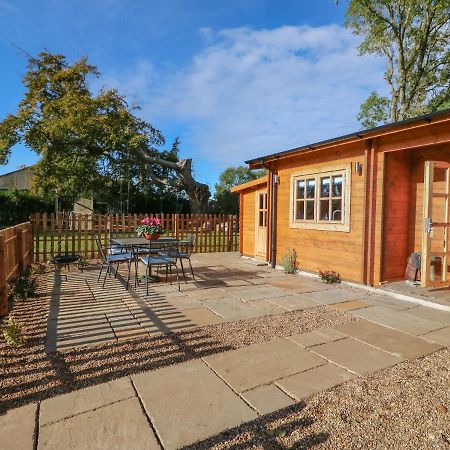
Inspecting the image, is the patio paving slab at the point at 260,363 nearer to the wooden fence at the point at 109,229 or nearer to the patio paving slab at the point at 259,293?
the patio paving slab at the point at 259,293

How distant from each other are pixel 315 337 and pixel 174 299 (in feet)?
7.50

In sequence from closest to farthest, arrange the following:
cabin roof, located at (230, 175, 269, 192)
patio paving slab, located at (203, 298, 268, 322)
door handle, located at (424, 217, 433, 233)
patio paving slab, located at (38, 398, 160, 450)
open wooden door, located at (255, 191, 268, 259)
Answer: patio paving slab, located at (38, 398, 160, 450)
patio paving slab, located at (203, 298, 268, 322)
door handle, located at (424, 217, 433, 233)
cabin roof, located at (230, 175, 269, 192)
open wooden door, located at (255, 191, 268, 259)

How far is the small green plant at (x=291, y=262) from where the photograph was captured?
23.9 feet

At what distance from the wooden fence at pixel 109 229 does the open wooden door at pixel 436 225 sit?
6.67 metres

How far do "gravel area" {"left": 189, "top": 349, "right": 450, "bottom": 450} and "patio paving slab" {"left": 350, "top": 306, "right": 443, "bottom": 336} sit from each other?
48.2 inches

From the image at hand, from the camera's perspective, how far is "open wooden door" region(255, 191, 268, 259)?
902cm

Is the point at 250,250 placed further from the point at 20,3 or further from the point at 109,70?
the point at 109,70

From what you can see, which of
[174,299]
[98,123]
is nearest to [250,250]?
[174,299]

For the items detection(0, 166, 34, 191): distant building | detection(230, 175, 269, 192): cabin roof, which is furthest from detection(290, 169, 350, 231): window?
detection(0, 166, 34, 191): distant building

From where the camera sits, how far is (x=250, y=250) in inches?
389

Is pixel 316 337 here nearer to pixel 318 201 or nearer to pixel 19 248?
pixel 318 201

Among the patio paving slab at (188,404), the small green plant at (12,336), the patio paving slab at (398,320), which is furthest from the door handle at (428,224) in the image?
the small green plant at (12,336)

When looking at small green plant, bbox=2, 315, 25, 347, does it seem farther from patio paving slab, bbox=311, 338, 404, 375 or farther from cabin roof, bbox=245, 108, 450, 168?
cabin roof, bbox=245, 108, 450, 168

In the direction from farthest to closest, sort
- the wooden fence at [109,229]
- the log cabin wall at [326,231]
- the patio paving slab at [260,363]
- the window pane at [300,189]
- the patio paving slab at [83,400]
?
the wooden fence at [109,229] < the window pane at [300,189] < the log cabin wall at [326,231] < the patio paving slab at [260,363] < the patio paving slab at [83,400]
